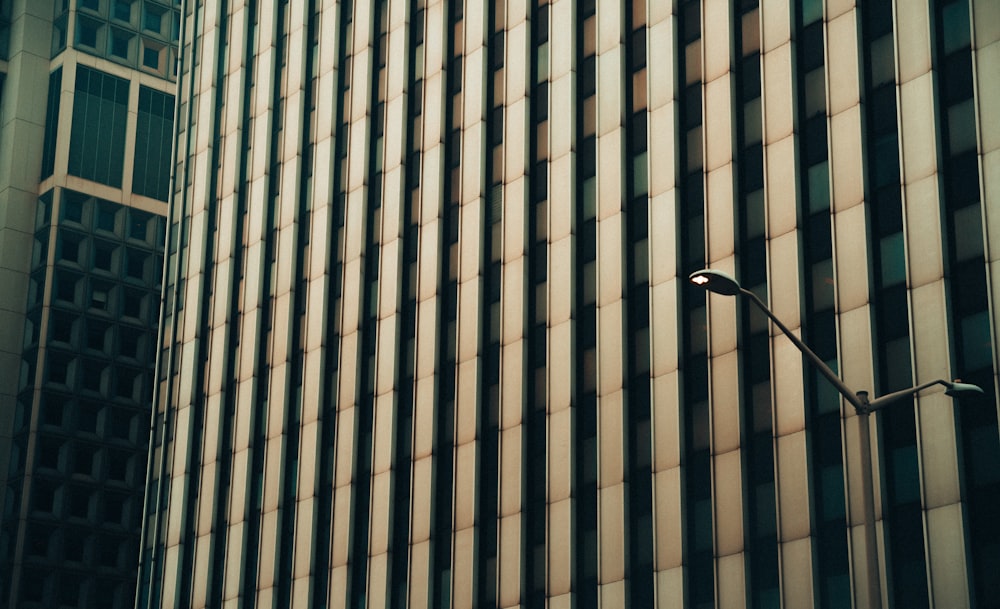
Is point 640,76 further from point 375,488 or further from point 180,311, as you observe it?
point 180,311

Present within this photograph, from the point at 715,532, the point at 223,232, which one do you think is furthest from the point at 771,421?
the point at 223,232

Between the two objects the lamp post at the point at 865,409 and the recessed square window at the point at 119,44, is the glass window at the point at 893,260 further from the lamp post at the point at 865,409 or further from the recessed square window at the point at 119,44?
the recessed square window at the point at 119,44

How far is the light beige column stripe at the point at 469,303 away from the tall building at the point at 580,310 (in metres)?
0.12

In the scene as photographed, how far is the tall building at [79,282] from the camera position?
8062 centimetres

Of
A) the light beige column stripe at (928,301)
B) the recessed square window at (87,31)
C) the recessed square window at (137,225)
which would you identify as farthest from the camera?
the recessed square window at (87,31)

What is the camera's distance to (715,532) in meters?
34.5

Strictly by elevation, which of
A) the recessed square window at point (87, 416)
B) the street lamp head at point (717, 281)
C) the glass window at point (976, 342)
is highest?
the recessed square window at point (87, 416)

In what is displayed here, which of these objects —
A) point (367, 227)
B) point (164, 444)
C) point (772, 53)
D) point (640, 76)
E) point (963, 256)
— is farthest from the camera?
point (164, 444)

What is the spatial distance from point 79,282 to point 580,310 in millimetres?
51008

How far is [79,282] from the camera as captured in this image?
8438cm

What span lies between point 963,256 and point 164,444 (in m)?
35.4

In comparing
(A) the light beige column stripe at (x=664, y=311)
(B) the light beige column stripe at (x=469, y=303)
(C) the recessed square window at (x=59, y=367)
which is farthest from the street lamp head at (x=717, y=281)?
(C) the recessed square window at (x=59, y=367)

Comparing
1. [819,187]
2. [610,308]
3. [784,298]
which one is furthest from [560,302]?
[819,187]

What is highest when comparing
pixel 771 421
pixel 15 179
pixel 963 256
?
pixel 15 179
